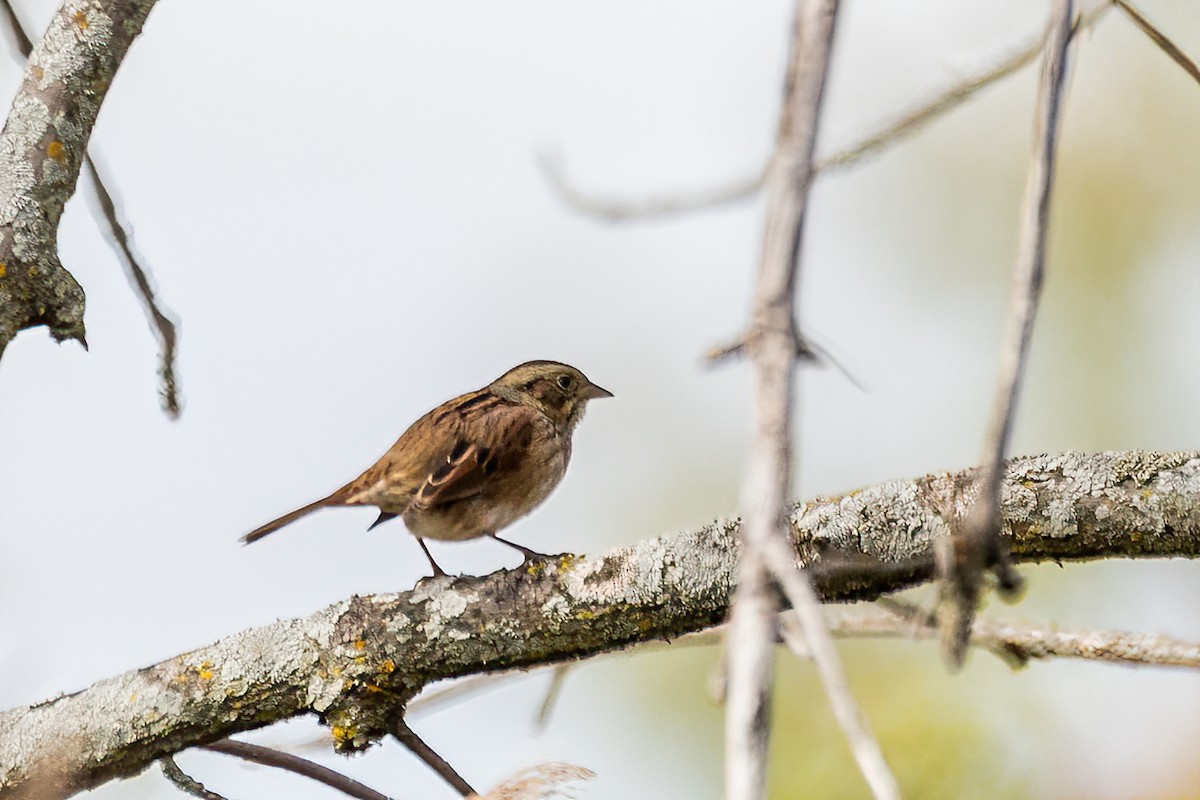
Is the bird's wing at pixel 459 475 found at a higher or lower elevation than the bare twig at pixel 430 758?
higher

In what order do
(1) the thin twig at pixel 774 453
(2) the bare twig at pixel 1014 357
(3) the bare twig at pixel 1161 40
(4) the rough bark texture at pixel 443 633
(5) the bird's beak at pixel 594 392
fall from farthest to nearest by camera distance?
(5) the bird's beak at pixel 594 392
(4) the rough bark texture at pixel 443 633
(3) the bare twig at pixel 1161 40
(2) the bare twig at pixel 1014 357
(1) the thin twig at pixel 774 453

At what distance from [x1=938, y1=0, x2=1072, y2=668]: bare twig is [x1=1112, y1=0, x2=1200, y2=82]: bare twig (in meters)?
0.89

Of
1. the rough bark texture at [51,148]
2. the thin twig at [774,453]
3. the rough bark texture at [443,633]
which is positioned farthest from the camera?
the rough bark texture at [51,148]

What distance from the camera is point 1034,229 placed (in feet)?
4.59

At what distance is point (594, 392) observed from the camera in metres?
6.29

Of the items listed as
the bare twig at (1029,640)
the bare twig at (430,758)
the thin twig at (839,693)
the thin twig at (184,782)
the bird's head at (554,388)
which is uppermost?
the bird's head at (554,388)

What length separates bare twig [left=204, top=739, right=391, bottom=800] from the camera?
123 inches

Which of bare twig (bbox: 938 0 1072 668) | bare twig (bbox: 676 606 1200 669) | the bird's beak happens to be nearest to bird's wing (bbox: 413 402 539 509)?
the bird's beak

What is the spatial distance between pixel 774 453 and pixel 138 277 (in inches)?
108

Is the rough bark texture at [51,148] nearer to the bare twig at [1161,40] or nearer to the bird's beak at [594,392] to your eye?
the bare twig at [1161,40]

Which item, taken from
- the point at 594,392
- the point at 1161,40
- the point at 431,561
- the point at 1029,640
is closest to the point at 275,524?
the point at 431,561

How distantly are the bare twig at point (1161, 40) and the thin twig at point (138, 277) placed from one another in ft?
8.28

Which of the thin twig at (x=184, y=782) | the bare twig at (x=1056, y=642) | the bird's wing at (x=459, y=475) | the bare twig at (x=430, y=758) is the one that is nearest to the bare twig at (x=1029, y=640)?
the bare twig at (x=1056, y=642)

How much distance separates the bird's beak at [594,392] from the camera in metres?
6.27
